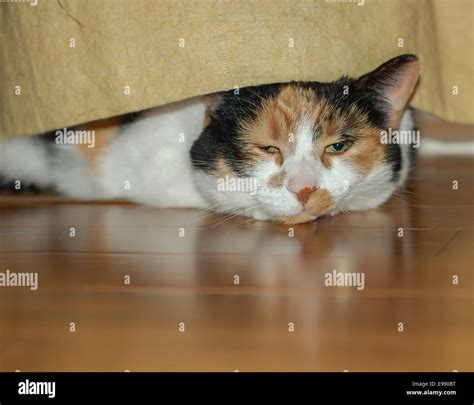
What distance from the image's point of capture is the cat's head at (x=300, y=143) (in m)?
2.38

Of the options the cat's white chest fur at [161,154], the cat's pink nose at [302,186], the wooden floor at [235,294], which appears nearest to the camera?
the wooden floor at [235,294]

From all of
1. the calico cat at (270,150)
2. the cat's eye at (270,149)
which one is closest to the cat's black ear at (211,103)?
the calico cat at (270,150)

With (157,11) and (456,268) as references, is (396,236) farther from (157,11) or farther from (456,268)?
(157,11)

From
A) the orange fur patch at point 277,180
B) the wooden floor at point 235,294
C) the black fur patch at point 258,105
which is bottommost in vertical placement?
Result: the wooden floor at point 235,294

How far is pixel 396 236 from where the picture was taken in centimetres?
236

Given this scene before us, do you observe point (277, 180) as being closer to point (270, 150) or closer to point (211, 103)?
point (270, 150)

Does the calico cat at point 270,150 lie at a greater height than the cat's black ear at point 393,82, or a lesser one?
lesser

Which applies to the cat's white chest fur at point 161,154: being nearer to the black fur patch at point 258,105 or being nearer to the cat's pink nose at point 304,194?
the black fur patch at point 258,105

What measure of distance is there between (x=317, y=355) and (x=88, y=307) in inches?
21.8

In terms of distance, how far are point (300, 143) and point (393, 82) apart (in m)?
0.40

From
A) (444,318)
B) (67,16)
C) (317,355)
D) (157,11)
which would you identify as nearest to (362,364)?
(317,355)

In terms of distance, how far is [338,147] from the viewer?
8.11ft

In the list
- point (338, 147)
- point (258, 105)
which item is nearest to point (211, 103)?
point (258, 105)

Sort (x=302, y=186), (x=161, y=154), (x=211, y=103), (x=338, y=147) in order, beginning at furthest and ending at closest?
(x=161, y=154)
(x=211, y=103)
(x=338, y=147)
(x=302, y=186)
